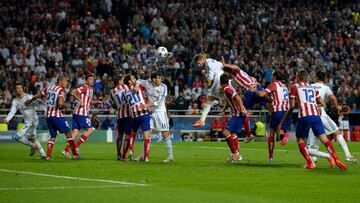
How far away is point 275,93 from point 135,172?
5.16 metres

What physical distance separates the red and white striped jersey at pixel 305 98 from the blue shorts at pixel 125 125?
5.62m

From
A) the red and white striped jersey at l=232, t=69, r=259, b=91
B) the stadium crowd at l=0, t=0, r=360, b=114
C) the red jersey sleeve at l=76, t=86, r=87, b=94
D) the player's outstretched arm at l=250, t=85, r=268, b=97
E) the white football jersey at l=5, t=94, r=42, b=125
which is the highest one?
the stadium crowd at l=0, t=0, r=360, b=114

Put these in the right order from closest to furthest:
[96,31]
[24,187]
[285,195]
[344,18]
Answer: [285,195] → [24,187] → [96,31] → [344,18]

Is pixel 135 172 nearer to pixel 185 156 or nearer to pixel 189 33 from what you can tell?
pixel 185 156

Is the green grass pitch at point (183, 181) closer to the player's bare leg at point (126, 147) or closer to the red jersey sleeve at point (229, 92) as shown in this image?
the player's bare leg at point (126, 147)

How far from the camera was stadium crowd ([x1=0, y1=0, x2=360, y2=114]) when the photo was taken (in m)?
40.3

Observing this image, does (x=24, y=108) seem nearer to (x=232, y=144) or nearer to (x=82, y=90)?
(x=82, y=90)

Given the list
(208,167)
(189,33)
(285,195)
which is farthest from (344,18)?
(285,195)

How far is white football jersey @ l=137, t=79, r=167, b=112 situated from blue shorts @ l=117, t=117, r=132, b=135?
30.6 inches

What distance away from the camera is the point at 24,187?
50.9 ft

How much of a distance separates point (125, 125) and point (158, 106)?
1.05m

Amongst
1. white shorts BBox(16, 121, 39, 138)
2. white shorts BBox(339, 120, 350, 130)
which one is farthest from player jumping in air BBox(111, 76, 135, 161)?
white shorts BBox(339, 120, 350, 130)

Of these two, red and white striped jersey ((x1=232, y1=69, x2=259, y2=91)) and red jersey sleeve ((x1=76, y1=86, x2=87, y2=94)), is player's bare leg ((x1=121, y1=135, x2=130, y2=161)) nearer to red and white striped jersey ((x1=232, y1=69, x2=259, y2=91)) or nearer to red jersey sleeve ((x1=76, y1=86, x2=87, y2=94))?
red jersey sleeve ((x1=76, y1=86, x2=87, y2=94))

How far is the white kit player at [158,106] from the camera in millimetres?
22906
